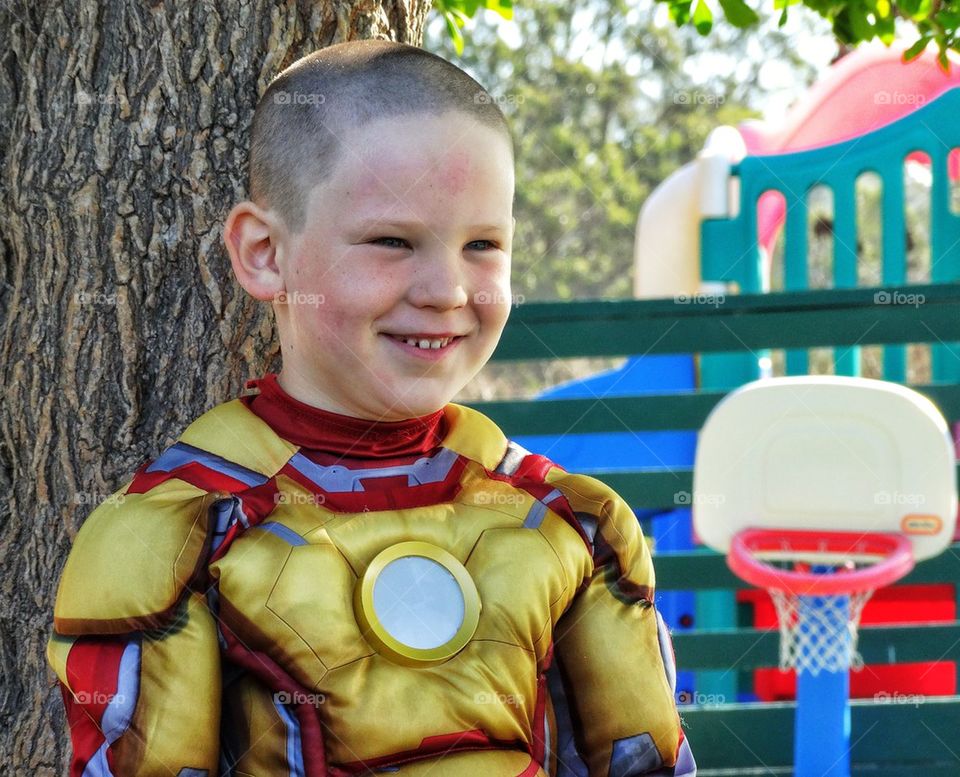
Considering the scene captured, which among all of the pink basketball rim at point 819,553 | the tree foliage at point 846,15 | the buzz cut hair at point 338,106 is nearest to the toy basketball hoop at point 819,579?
the pink basketball rim at point 819,553

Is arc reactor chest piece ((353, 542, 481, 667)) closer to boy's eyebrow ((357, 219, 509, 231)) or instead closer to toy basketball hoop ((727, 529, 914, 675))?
boy's eyebrow ((357, 219, 509, 231))

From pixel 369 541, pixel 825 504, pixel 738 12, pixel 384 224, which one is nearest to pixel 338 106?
pixel 384 224

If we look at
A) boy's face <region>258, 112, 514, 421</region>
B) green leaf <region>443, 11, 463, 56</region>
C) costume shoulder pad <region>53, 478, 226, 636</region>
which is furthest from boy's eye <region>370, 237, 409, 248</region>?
green leaf <region>443, 11, 463, 56</region>

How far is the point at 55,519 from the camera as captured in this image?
2.27 meters

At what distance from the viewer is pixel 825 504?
3.53m

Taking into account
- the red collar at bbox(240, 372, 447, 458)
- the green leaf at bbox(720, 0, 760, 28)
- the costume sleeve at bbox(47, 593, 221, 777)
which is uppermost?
the green leaf at bbox(720, 0, 760, 28)

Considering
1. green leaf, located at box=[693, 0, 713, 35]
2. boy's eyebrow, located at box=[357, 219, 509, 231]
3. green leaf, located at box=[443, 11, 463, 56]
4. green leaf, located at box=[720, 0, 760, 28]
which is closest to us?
boy's eyebrow, located at box=[357, 219, 509, 231]

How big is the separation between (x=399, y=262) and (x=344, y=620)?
1.44 feet

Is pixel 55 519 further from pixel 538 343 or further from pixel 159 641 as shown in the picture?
pixel 538 343

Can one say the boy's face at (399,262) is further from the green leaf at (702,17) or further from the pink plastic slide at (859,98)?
the pink plastic slide at (859,98)

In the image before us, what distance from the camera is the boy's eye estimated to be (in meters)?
1.56

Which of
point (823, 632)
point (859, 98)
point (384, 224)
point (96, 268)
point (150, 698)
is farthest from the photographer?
point (859, 98)

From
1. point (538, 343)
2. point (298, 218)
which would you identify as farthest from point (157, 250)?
point (538, 343)

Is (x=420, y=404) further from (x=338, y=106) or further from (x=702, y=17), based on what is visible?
(x=702, y=17)
